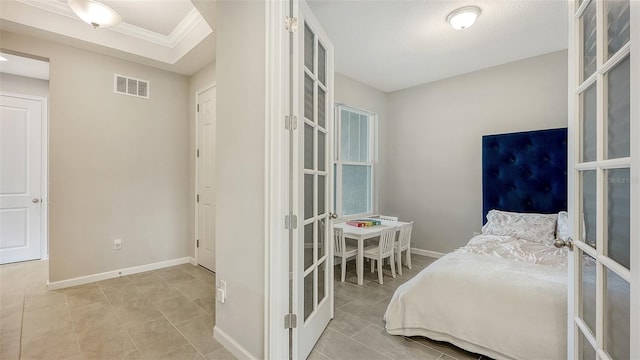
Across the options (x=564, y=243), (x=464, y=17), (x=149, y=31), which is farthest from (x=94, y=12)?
(x=564, y=243)

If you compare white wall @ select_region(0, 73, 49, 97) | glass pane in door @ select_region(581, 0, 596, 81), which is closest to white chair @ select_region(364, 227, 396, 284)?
glass pane in door @ select_region(581, 0, 596, 81)

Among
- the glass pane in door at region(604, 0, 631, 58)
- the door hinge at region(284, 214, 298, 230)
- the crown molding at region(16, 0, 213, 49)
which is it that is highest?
the crown molding at region(16, 0, 213, 49)

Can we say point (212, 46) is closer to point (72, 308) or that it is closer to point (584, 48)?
point (72, 308)

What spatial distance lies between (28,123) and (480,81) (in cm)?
627

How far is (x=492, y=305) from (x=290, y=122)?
5.70ft

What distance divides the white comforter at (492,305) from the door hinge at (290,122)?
149 cm

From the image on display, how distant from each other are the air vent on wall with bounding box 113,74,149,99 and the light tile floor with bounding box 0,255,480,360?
2231 mm

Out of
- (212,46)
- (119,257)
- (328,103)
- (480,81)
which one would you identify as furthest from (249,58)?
(480,81)

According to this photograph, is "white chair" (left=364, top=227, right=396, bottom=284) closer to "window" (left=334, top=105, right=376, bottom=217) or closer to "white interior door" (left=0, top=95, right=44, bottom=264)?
"window" (left=334, top=105, right=376, bottom=217)

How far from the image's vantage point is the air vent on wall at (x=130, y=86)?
10.8 ft

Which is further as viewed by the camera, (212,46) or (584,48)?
(212,46)

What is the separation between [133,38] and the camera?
124 inches

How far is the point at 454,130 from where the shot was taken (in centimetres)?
405

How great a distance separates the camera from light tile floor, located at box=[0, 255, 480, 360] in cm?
192
